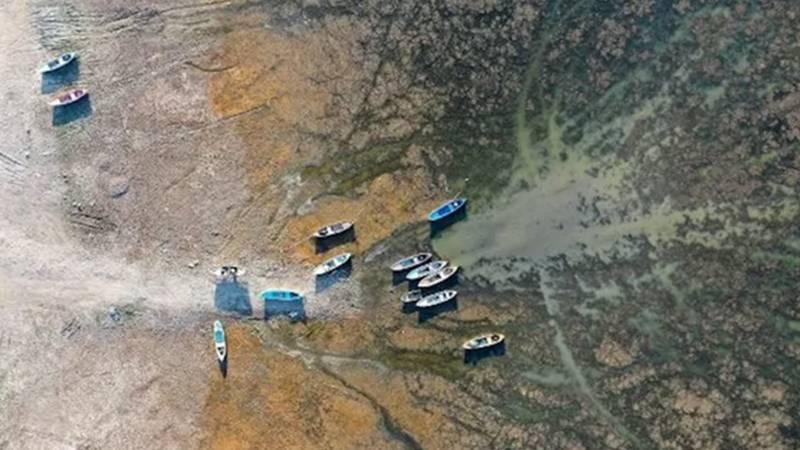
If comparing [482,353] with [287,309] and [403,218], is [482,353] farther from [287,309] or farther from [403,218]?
[287,309]

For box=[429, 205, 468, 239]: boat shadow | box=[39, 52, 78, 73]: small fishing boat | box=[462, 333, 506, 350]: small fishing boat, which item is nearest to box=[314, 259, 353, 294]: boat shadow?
box=[429, 205, 468, 239]: boat shadow

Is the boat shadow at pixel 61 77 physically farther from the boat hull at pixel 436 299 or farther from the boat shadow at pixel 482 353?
the boat shadow at pixel 482 353

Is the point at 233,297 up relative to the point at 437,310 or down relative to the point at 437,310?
up

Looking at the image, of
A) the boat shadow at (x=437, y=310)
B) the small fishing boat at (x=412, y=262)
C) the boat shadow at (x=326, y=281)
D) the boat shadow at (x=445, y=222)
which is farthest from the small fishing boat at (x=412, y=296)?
the boat shadow at (x=326, y=281)

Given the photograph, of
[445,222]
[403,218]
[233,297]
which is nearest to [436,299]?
[445,222]

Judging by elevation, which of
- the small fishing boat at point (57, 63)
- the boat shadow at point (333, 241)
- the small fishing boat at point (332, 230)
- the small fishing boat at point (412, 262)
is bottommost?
the small fishing boat at point (412, 262)

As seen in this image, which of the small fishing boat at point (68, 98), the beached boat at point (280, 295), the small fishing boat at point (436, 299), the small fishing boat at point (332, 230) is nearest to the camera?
the small fishing boat at point (436, 299)

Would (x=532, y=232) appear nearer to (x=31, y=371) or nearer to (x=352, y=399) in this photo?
(x=352, y=399)
